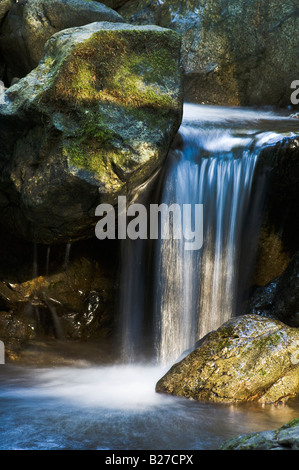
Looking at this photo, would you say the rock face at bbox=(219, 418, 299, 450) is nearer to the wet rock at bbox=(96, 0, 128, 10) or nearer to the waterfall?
the waterfall

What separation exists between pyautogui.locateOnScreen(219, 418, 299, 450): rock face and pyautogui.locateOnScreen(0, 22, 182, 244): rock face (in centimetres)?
292

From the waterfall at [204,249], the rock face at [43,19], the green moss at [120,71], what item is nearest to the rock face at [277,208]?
the waterfall at [204,249]

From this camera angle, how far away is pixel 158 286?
6516 mm

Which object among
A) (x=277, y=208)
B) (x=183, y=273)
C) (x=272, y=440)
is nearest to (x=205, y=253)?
(x=183, y=273)

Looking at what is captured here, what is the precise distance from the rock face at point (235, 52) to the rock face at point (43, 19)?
1599 millimetres

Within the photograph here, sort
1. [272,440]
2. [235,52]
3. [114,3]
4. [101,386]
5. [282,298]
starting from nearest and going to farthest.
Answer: [272,440], [101,386], [282,298], [235,52], [114,3]

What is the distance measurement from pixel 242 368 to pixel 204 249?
1868 millimetres

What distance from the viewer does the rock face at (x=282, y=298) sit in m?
5.86

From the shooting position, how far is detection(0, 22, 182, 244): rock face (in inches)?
213

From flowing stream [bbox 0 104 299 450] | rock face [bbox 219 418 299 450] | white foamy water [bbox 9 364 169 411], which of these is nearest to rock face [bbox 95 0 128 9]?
flowing stream [bbox 0 104 299 450]

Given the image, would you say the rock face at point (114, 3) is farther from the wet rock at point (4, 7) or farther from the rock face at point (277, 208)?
the rock face at point (277, 208)

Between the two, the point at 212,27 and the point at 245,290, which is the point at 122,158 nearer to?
the point at 245,290

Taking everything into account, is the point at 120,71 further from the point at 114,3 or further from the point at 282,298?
the point at 114,3

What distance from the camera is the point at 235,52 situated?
31.1ft
